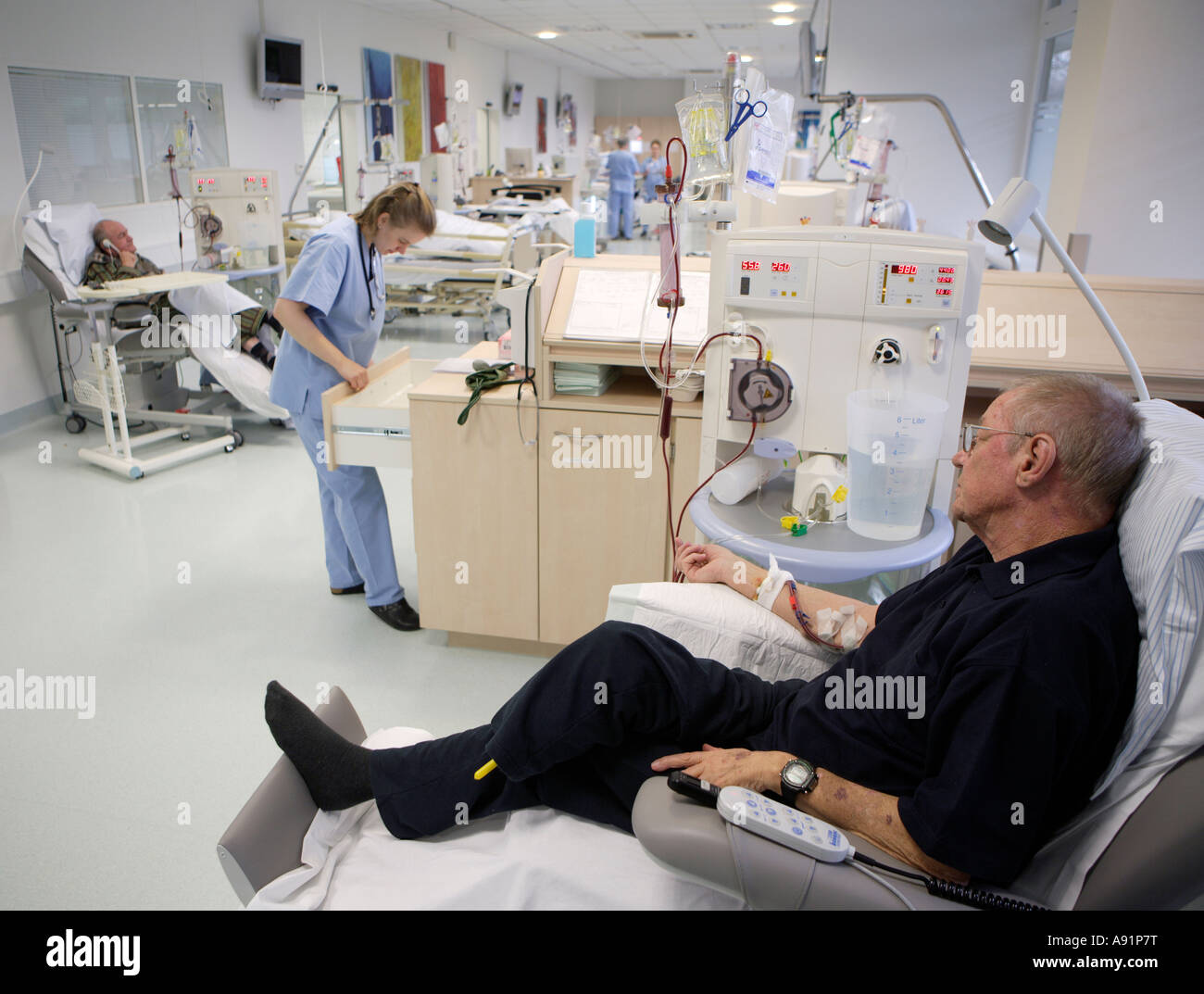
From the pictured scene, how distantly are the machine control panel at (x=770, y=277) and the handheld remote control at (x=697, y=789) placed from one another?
1.08 m

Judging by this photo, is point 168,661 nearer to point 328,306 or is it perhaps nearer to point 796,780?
point 328,306

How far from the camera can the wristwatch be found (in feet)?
4.11

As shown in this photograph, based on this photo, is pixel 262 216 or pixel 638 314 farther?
pixel 262 216

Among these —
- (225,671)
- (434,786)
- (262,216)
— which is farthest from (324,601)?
(262,216)

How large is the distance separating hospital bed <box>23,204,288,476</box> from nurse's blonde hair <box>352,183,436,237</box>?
1964 millimetres

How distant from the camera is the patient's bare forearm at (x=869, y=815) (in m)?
1.15

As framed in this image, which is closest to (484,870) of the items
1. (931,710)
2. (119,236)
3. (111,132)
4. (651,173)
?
(931,710)

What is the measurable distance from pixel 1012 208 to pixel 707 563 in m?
0.91

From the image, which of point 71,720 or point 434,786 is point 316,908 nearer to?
point 434,786

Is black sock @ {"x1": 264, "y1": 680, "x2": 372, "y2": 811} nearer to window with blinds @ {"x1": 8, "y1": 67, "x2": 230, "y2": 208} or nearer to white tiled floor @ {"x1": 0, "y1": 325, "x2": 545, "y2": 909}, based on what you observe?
white tiled floor @ {"x1": 0, "y1": 325, "x2": 545, "y2": 909}

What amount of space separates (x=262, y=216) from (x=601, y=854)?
196 inches

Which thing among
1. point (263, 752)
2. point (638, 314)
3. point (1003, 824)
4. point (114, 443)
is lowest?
point (263, 752)
